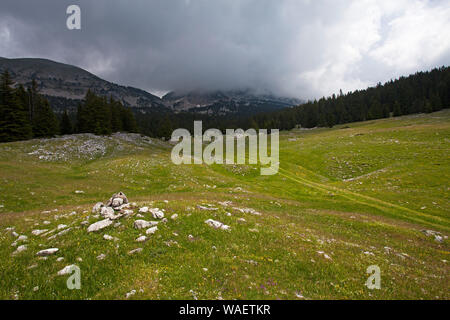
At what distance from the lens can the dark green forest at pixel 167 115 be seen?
57.3 meters

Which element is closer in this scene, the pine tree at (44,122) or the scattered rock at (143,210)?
the scattered rock at (143,210)

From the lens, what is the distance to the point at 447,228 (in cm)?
1892

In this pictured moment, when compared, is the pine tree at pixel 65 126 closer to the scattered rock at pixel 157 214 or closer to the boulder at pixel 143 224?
the scattered rock at pixel 157 214

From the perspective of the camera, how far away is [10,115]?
5531 centimetres

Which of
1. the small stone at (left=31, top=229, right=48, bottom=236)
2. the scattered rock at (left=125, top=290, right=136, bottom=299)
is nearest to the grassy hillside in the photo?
the scattered rock at (left=125, top=290, right=136, bottom=299)

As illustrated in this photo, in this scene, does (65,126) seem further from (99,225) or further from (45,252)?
(45,252)

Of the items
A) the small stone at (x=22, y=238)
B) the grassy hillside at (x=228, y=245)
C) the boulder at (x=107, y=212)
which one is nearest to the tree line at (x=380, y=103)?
the grassy hillside at (x=228, y=245)

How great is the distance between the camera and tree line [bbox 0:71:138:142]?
182ft

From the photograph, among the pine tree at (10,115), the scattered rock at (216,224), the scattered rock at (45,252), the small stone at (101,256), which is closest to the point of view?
the small stone at (101,256)

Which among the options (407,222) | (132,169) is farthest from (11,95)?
(407,222)

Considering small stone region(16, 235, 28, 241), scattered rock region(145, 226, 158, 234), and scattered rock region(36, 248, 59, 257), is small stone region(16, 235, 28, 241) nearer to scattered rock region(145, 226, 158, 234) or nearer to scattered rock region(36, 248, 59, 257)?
scattered rock region(36, 248, 59, 257)

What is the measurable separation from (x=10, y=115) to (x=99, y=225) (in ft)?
235

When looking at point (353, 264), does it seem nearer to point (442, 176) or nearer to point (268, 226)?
point (268, 226)
